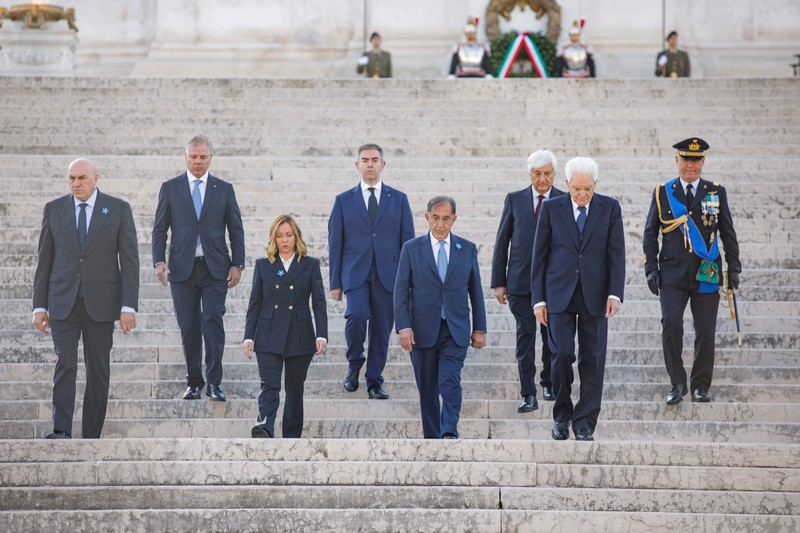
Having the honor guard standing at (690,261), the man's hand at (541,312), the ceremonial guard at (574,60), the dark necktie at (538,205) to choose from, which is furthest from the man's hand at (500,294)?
the ceremonial guard at (574,60)

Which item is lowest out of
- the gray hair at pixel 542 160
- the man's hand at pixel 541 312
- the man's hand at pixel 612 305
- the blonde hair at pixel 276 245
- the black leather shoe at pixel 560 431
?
the black leather shoe at pixel 560 431

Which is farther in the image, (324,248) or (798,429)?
(324,248)

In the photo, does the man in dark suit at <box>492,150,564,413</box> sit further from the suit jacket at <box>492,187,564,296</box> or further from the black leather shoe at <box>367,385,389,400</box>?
the black leather shoe at <box>367,385,389,400</box>

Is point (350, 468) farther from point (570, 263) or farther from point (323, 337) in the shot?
point (570, 263)

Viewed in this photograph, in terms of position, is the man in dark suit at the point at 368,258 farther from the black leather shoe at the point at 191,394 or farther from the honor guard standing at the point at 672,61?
the honor guard standing at the point at 672,61

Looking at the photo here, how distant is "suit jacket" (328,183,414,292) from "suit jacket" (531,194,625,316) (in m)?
1.45

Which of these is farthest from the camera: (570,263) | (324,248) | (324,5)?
(324,5)

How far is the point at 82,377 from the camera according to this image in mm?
10078

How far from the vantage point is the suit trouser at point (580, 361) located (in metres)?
8.52

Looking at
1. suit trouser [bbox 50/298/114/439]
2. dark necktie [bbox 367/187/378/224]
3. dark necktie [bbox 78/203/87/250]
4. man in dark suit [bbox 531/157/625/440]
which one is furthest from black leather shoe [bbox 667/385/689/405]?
dark necktie [bbox 78/203/87/250]

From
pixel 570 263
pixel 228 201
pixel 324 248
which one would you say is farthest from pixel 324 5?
pixel 570 263

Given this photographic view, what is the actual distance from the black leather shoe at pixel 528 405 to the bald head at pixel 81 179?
121 inches

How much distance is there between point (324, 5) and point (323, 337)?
16300 mm

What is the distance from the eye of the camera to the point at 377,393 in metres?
9.73
